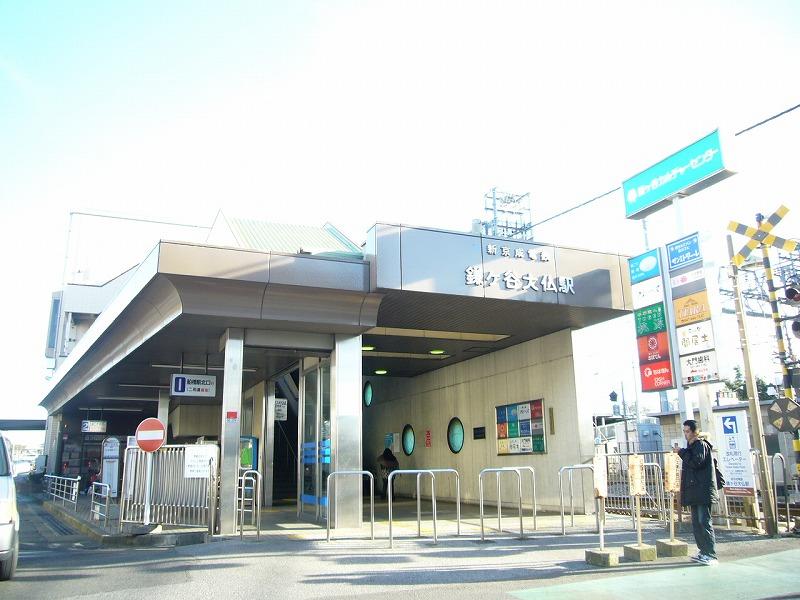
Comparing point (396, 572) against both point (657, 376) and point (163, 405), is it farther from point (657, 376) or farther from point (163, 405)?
point (163, 405)

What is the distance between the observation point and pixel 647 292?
461 inches

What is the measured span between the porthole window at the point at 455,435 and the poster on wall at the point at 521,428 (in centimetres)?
196

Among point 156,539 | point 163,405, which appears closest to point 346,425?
point 156,539

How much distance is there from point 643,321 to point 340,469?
594 centimetres

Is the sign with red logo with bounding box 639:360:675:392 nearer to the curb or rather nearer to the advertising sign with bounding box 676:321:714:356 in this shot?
the advertising sign with bounding box 676:321:714:356

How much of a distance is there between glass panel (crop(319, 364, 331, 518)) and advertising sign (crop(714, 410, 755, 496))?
6.46m

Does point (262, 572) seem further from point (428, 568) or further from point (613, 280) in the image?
point (613, 280)

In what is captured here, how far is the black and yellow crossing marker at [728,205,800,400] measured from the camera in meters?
10.2

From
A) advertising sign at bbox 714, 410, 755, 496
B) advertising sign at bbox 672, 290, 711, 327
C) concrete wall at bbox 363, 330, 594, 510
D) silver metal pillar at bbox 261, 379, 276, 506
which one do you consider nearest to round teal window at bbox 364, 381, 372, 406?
concrete wall at bbox 363, 330, 594, 510

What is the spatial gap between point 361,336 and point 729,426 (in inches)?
252

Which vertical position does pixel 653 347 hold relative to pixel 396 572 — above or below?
above

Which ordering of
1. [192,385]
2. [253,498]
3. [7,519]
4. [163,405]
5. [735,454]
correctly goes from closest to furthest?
[7,519] < [735,454] < [253,498] < [192,385] < [163,405]

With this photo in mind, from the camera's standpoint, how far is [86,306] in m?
36.3

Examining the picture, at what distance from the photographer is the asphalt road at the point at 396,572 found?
5.94 m
